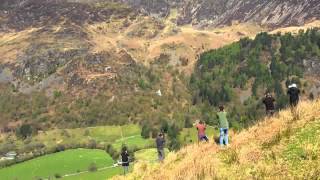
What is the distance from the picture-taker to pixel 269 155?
22172 mm

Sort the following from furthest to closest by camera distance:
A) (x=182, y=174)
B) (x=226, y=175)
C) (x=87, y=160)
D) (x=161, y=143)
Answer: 1. (x=87, y=160)
2. (x=161, y=143)
3. (x=182, y=174)
4. (x=226, y=175)

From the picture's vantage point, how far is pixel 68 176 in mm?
174500

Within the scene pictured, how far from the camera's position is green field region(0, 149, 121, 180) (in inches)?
6934

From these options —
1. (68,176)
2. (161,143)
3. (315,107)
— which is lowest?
(68,176)

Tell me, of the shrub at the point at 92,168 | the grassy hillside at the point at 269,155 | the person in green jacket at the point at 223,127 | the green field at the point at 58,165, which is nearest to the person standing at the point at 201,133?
the person in green jacket at the point at 223,127

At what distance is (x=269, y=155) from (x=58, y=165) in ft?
549

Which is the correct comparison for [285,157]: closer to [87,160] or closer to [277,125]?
[277,125]

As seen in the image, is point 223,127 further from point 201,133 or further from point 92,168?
point 92,168

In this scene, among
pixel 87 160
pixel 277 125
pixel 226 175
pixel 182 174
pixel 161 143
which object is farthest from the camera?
pixel 87 160

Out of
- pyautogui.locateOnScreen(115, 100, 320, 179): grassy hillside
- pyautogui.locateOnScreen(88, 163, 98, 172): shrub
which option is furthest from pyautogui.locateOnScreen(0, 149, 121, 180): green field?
pyautogui.locateOnScreen(115, 100, 320, 179): grassy hillside

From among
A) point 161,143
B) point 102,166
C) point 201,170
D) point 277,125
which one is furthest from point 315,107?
point 102,166

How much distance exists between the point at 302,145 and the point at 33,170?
166305mm

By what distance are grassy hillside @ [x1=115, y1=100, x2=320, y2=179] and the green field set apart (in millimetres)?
139545

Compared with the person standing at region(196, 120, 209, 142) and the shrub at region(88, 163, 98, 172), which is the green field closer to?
the shrub at region(88, 163, 98, 172)
